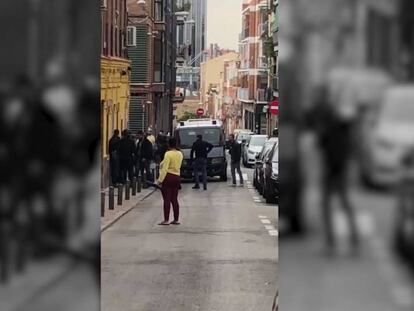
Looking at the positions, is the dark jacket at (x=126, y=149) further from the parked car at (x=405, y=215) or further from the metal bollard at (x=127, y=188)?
the parked car at (x=405, y=215)

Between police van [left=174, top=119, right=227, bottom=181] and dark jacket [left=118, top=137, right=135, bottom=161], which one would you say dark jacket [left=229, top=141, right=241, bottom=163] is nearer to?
police van [left=174, top=119, right=227, bottom=181]

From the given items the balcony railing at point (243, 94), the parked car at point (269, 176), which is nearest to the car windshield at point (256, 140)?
the parked car at point (269, 176)

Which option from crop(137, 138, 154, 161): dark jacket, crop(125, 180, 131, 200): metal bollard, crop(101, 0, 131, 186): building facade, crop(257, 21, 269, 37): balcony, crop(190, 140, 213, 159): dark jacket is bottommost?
crop(125, 180, 131, 200): metal bollard

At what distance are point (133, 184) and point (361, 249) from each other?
14420mm

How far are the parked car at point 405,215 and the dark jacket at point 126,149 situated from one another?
33.1 ft

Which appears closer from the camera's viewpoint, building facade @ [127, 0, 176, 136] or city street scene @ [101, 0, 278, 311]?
city street scene @ [101, 0, 278, 311]

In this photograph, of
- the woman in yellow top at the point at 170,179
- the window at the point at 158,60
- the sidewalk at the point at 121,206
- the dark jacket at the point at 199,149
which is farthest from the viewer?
the dark jacket at the point at 199,149

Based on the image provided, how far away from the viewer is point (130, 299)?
745 centimetres

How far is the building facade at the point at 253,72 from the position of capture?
5636 centimetres

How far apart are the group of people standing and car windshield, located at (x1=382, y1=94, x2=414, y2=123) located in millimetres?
9950

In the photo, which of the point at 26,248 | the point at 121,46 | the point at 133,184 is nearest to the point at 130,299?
the point at 26,248

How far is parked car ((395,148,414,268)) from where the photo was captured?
3.12 meters

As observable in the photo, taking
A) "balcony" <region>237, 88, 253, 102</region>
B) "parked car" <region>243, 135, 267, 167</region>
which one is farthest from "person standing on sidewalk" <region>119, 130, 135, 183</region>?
"balcony" <region>237, 88, 253, 102</region>

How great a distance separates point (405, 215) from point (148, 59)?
56.5 ft
